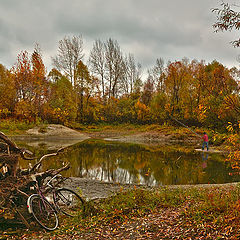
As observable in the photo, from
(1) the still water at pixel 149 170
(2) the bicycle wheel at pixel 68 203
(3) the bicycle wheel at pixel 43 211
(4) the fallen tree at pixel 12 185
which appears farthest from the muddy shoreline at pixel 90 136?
(3) the bicycle wheel at pixel 43 211

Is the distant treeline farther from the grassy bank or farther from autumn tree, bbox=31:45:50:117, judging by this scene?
the grassy bank

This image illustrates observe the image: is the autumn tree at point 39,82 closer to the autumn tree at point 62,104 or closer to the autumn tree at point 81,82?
the autumn tree at point 62,104

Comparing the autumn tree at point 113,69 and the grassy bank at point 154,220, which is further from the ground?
the autumn tree at point 113,69

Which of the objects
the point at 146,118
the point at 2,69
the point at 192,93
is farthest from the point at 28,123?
the point at 192,93

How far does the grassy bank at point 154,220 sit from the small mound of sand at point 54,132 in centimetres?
2959

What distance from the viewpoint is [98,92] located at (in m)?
46.4

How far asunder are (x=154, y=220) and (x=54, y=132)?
31.7 meters

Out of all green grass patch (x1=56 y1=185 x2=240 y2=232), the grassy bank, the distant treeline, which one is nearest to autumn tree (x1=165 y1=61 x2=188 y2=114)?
the distant treeline

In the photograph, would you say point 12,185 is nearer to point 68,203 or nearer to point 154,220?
point 68,203

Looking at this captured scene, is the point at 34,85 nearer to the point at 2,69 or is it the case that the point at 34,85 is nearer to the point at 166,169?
the point at 2,69

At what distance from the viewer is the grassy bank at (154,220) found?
15.3 feet

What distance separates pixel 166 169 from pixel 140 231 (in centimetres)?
938

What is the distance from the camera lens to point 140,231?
514 cm

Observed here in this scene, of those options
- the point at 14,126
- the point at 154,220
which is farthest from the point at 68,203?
the point at 14,126
